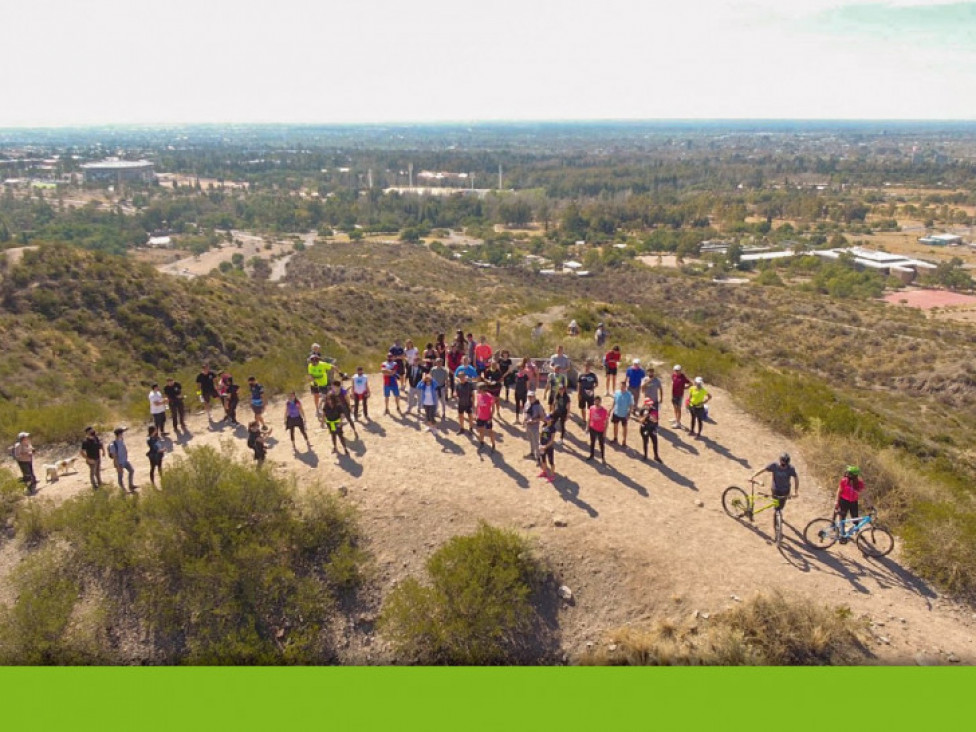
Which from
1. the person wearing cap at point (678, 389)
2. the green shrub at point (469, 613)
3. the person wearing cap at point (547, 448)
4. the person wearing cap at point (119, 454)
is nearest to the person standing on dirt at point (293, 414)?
the person wearing cap at point (119, 454)

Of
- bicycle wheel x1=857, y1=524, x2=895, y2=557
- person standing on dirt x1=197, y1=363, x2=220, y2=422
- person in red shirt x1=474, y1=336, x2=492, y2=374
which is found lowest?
bicycle wheel x1=857, y1=524, x2=895, y2=557

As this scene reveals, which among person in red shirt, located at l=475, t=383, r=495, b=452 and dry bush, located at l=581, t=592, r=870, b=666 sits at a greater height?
person in red shirt, located at l=475, t=383, r=495, b=452

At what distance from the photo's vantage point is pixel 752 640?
7.36 m

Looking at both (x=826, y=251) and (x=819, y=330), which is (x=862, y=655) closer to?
(x=819, y=330)

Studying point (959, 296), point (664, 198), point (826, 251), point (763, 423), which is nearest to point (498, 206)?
point (664, 198)

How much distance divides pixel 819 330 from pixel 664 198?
96.8 meters

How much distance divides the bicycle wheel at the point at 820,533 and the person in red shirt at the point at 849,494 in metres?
0.17

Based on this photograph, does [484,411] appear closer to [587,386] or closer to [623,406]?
[587,386]

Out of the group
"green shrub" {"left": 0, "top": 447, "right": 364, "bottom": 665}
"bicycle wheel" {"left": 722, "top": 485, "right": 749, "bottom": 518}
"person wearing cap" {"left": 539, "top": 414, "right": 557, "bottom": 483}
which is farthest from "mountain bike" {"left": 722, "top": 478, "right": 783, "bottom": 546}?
"green shrub" {"left": 0, "top": 447, "right": 364, "bottom": 665}

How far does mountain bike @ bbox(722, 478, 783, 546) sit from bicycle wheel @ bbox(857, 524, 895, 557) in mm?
1242

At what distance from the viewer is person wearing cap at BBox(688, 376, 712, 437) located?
12.3 meters

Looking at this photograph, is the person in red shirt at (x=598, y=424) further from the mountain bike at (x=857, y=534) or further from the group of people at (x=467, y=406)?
the mountain bike at (x=857, y=534)

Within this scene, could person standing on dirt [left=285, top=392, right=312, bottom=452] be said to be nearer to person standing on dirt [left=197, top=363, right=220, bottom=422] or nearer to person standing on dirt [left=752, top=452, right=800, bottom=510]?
person standing on dirt [left=197, top=363, right=220, bottom=422]

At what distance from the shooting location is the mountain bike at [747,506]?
939 cm
